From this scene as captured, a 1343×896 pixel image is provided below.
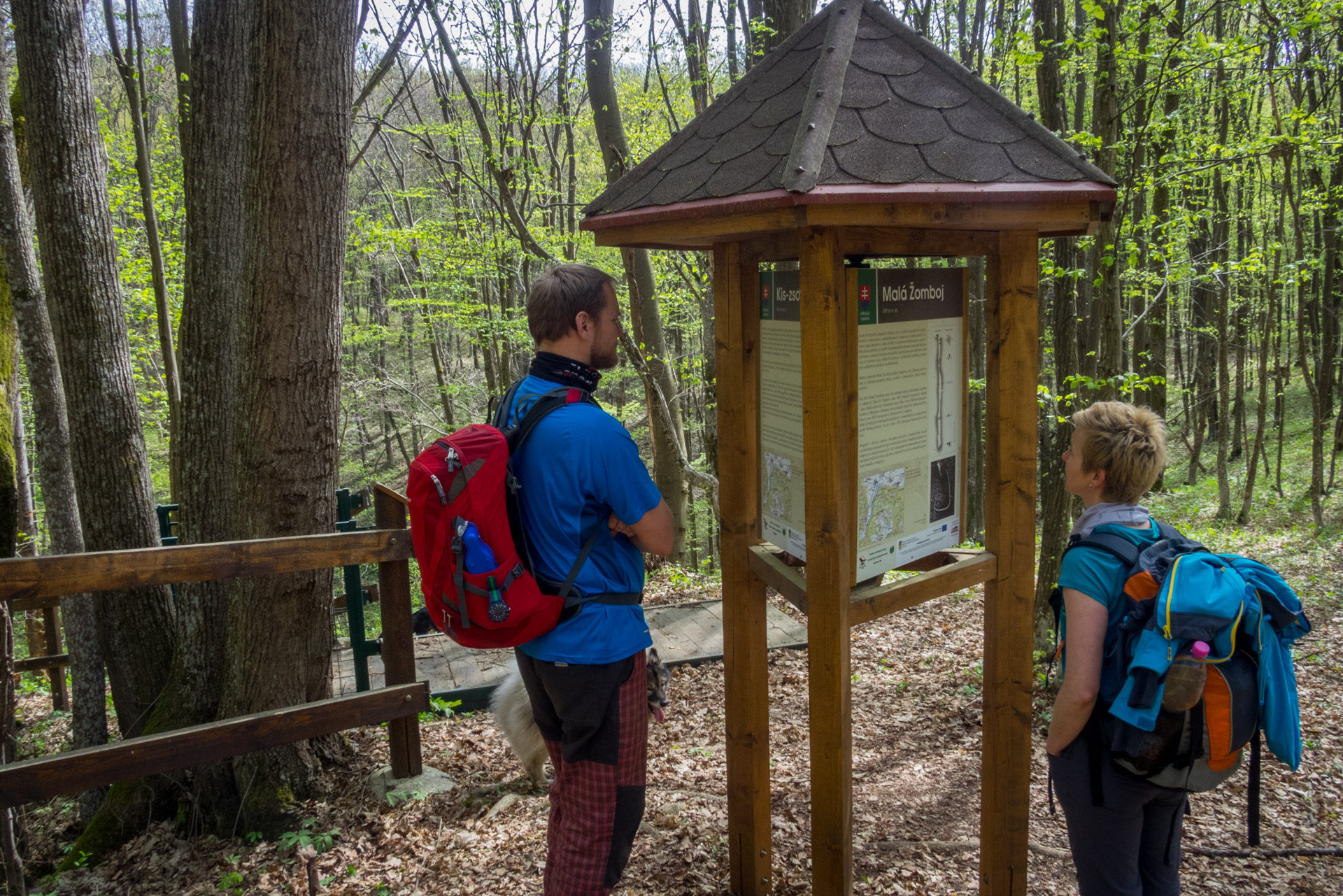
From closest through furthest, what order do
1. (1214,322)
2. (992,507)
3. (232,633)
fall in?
(992,507)
(232,633)
(1214,322)

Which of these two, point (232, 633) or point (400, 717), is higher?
point (232, 633)

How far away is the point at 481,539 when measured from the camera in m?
2.17

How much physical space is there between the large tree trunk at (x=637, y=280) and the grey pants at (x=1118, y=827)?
6.13m

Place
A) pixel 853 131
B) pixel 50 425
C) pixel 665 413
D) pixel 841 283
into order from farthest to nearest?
pixel 665 413 → pixel 50 425 → pixel 841 283 → pixel 853 131

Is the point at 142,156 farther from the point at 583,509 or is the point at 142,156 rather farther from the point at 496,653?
the point at 583,509

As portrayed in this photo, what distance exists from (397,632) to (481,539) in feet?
6.09

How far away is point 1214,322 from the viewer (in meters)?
16.7

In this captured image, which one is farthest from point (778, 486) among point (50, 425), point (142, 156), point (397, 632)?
→ point (142, 156)

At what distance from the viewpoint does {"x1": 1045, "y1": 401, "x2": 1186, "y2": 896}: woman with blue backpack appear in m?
2.04

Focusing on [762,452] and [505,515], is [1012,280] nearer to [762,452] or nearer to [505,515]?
[762,452]

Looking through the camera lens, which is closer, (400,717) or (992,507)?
(992,507)

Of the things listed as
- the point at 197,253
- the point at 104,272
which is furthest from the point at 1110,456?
the point at 104,272

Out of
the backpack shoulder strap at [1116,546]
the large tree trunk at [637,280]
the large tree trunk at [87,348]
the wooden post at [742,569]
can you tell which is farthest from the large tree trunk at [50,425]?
the backpack shoulder strap at [1116,546]

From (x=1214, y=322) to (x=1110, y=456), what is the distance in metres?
18.1
